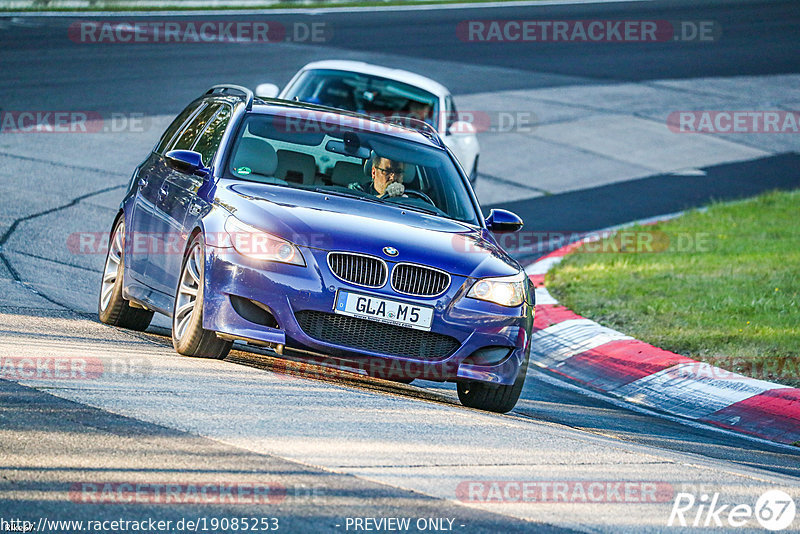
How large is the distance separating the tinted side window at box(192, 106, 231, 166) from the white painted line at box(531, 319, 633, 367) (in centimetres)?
352

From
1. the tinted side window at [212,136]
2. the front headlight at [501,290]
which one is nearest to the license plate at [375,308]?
the front headlight at [501,290]

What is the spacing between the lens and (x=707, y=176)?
20.7 metres

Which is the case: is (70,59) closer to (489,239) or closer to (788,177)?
(788,177)

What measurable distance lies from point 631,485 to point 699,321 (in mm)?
5628

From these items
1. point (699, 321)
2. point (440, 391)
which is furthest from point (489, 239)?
point (699, 321)

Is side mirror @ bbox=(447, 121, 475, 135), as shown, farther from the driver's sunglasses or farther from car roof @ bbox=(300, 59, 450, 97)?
the driver's sunglasses

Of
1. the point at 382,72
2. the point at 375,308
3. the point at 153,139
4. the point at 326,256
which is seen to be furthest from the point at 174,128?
the point at 153,139

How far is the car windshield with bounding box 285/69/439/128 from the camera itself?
1477cm

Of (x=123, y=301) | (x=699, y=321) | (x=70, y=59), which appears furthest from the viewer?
(x=70, y=59)

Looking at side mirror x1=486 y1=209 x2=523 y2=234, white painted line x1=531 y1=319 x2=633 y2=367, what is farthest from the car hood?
white painted line x1=531 y1=319 x2=633 y2=367

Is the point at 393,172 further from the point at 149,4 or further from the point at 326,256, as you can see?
the point at 149,4

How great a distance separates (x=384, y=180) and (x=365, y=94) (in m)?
6.52

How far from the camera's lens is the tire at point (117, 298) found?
881cm

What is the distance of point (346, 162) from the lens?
845 cm
